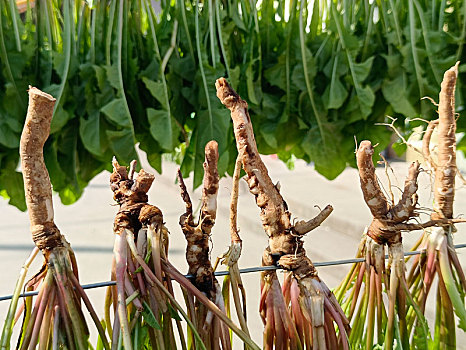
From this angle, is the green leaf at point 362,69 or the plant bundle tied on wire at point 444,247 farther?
the green leaf at point 362,69

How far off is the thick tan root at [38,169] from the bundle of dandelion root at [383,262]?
21 cm

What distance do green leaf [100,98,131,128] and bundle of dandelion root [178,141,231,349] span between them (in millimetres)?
300

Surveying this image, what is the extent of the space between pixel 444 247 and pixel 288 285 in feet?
0.47

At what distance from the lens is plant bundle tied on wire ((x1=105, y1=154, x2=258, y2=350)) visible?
0.33 meters

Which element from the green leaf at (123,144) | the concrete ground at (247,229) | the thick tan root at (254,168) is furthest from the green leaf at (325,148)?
the concrete ground at (247,229)

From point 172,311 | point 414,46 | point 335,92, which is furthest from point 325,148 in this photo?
point 172,311

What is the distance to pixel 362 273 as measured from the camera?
0.41 meters

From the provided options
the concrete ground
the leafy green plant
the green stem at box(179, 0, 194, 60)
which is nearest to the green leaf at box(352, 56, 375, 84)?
the leafy green plant

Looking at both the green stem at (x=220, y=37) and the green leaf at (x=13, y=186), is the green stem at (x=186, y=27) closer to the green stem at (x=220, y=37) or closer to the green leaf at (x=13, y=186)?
the green stem at (x=220, y=37)

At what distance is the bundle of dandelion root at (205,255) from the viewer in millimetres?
339

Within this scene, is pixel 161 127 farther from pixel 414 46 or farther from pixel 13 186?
pixel 414 46

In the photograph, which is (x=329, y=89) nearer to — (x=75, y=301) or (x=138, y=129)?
(x=138, y=129)

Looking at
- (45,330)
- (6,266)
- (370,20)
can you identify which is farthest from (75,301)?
(6,266)

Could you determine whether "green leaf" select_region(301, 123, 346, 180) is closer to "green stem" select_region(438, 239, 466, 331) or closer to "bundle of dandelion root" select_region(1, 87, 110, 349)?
"green stem" select_region(438, 239, 466, 331)
